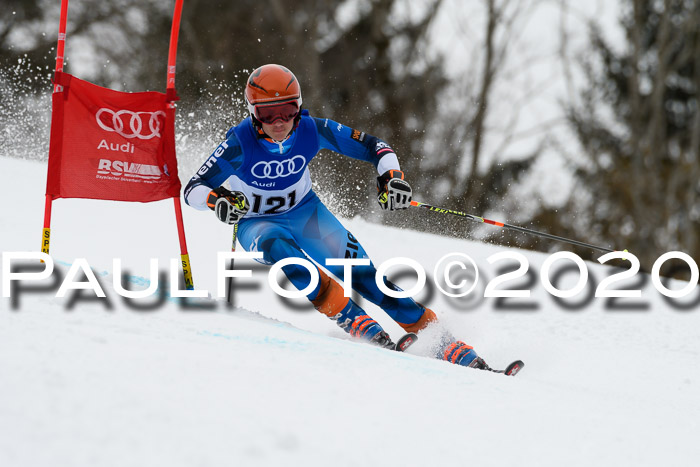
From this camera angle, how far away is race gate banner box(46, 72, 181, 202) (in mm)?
3822

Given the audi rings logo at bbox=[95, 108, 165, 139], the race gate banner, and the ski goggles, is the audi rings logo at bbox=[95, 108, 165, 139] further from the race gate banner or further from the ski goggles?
the ski goggles

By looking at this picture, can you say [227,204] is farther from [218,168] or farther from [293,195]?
[293,195]

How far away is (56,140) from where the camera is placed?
3820 mm

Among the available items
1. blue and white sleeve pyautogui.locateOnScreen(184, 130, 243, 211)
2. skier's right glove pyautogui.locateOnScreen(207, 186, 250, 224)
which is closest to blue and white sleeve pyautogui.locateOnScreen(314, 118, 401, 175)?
blue and white sleeve pyautogui.locateOnScreen(184, 130, 243, 211)

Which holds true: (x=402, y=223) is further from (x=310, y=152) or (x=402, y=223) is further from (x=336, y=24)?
(x=336, y=24)

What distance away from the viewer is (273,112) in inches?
153

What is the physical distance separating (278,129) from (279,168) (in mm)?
239

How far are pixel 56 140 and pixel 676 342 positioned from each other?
4236 mm

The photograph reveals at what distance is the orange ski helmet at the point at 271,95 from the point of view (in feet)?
12.7

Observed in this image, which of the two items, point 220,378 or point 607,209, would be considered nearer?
point 220,378

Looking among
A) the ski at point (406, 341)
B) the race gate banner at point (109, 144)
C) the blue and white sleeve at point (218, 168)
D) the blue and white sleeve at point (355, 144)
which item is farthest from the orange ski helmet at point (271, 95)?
the ski at point (406, 341)

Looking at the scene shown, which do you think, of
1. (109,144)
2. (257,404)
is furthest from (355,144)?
(257,404)

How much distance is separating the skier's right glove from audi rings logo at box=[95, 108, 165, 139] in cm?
57

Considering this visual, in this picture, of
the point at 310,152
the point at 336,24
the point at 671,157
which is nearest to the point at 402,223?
the point at 310,152
